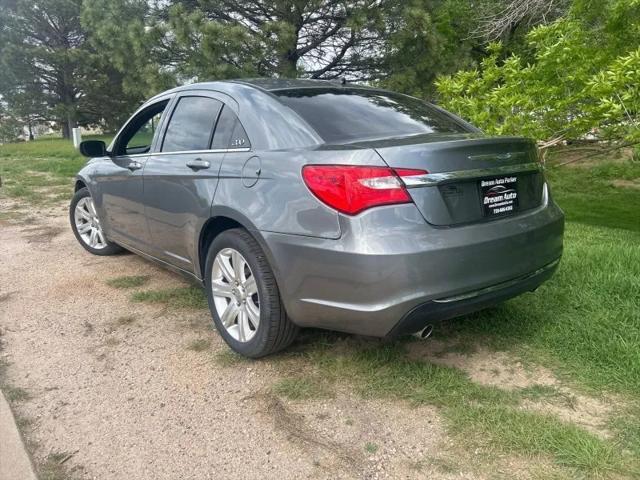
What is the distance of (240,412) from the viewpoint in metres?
2.62

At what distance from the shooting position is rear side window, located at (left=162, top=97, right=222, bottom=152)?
353cm

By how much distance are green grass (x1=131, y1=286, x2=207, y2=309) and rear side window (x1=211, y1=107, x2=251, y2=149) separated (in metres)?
1.25

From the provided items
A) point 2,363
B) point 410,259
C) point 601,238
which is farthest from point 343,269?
point 601,238

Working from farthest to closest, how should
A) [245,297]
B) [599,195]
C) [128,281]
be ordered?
[599,195] < [128,281] < [245,297]

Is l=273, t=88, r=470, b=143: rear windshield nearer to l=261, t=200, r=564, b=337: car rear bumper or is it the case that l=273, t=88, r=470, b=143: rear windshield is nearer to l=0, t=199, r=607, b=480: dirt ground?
l=261, t=200, r=564, b=337: car rear bumper

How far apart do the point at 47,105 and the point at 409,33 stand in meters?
29.9

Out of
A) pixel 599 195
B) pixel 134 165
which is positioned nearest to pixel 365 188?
pixel 134 165

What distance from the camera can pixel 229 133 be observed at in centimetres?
331

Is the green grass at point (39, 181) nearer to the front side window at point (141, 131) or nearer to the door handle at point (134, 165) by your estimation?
the front side window at point (141, 131)

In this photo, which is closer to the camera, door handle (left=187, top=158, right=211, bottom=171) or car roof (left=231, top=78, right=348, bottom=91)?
door handle (left=187, top=158, right=211, bottom=171)

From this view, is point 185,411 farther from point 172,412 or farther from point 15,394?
point 15,394

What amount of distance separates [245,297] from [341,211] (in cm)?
91

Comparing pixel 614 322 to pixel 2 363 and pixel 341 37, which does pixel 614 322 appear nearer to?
pixel 2 363

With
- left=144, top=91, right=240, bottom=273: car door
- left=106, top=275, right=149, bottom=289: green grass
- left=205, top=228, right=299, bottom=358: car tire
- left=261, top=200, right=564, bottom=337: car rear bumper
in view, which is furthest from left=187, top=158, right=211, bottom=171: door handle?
left=106, top=275, right=149, bottom=289: green grass
